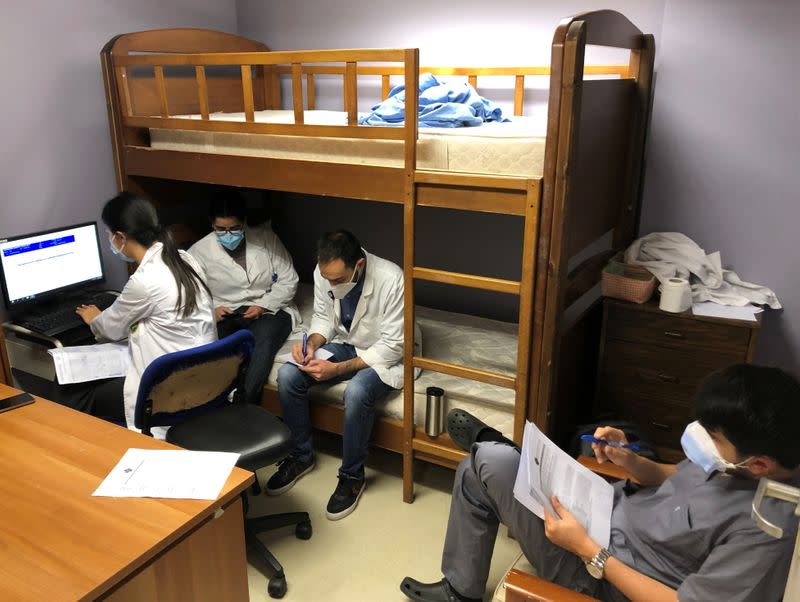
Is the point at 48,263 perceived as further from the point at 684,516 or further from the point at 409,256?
the point at 684,516

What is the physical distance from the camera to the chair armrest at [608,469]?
1.75 metres

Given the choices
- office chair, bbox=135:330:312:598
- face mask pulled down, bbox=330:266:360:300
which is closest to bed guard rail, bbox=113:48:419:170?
face mask pulled down, bbox=330:266:360:300

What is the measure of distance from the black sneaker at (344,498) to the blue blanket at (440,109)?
1.40m

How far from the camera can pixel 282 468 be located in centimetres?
266

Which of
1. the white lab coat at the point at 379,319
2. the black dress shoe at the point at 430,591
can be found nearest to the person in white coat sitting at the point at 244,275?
the white lab coat at the point at 379,319

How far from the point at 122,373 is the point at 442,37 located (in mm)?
2159

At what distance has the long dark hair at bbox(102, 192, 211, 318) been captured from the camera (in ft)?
7.68

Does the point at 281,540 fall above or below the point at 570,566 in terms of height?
below

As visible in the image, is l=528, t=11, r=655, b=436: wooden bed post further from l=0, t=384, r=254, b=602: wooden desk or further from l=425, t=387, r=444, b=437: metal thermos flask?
l=0, t=384, r=254, b=602: wooden desk

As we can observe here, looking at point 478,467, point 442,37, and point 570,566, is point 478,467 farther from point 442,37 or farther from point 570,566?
point 442,37

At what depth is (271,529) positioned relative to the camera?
2.35m

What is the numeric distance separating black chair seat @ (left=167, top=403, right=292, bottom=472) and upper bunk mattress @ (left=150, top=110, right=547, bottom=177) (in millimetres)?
996

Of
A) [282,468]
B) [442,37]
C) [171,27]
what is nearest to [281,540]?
[282,468]

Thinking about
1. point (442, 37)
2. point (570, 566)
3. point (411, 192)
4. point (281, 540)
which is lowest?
point (281, 540)
